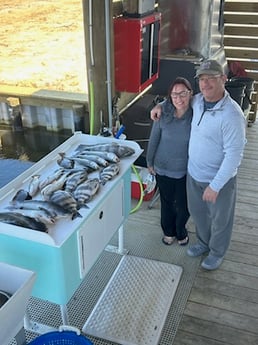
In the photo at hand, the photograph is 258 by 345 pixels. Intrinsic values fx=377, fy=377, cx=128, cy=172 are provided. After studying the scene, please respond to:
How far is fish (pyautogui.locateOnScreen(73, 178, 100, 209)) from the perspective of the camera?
1854mm

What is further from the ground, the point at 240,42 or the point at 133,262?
the point at 240,42

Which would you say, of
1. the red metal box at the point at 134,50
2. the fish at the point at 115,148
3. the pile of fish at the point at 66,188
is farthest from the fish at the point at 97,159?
the red metal box at the point at 134,50

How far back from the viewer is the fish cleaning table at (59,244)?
1.65 m

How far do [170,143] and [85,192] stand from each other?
0.77 metres

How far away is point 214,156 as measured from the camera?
2.17 metres

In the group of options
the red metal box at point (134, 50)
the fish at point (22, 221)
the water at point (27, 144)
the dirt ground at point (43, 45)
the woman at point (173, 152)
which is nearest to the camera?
the fish at point (22, 221)

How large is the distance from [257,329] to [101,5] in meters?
2.58

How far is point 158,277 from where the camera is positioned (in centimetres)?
252

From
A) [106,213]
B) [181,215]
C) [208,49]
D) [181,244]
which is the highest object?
[208,49]

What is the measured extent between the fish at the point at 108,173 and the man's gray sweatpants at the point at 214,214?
54 cm

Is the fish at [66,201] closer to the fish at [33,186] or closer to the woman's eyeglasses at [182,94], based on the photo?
the fish at [33,186]

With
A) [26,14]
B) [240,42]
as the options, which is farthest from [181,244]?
[26,14]

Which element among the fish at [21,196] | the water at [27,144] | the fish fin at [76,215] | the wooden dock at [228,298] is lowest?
the water at [27,144]

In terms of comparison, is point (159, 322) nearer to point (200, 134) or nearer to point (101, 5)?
point (200, 134)
